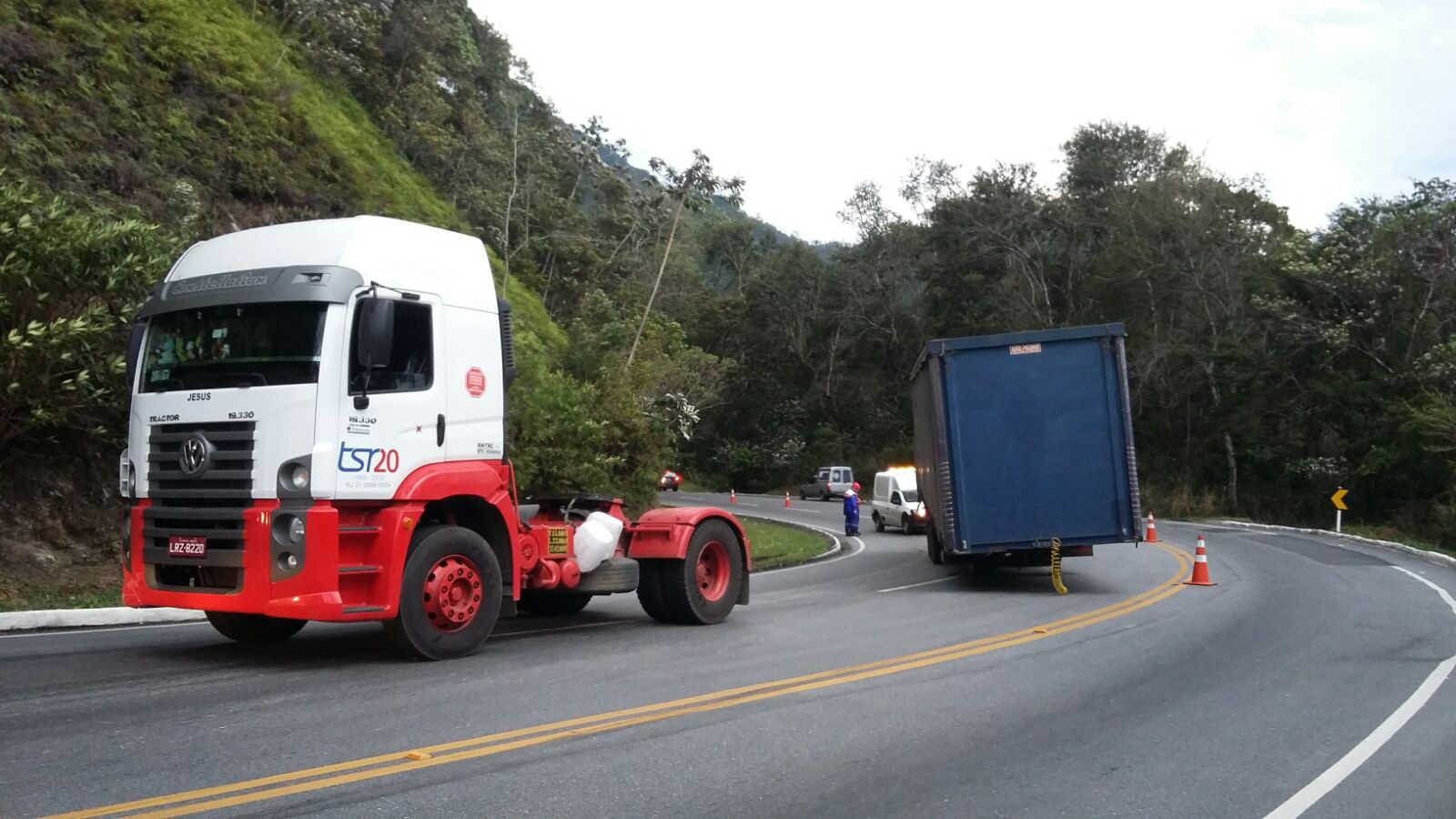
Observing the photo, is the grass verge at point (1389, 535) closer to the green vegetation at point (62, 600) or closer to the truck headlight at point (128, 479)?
the green vegetation at point (62, 600)

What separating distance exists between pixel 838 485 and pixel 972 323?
36.4ft

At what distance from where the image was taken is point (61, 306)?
13.2 meters

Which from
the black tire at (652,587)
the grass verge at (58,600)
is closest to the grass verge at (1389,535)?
the black tire at (652,587)

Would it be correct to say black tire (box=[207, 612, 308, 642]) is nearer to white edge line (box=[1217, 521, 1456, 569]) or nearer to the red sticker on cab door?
the red sticker on cab door

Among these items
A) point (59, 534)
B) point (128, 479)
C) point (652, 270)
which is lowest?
point (59, 534)

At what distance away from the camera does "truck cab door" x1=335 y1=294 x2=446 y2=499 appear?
8523mm

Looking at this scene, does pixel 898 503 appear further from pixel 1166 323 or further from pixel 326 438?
pixel 326 438

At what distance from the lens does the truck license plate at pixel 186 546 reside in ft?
27.6

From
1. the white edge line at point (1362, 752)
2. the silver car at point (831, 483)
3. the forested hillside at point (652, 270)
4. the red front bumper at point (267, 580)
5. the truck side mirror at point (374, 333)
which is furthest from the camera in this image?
the silver car at point (831, 483)

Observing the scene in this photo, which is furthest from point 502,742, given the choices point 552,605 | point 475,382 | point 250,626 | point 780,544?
Answer: point 780,544

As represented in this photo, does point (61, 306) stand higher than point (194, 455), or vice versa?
point (61, 306)

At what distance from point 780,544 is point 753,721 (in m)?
20.2

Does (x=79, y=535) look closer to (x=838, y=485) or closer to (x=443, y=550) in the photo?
(x=443, y=550)

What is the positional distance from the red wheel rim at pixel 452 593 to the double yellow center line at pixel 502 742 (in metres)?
2.25
